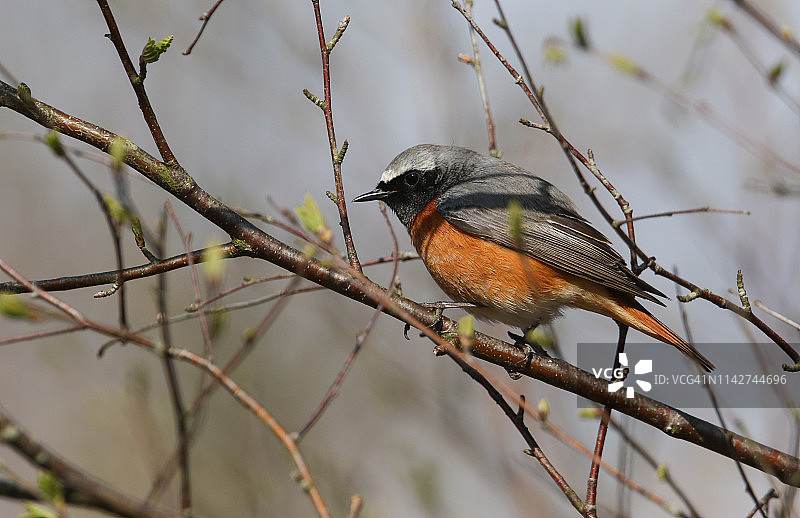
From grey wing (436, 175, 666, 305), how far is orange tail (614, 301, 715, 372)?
20cm

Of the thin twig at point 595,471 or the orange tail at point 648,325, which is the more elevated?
the orange tail at point 648,325

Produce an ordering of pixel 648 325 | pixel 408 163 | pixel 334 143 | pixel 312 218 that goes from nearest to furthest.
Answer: pixel 312 218 < pixel 334 143 < pixel 648 325 < pixel 408 163

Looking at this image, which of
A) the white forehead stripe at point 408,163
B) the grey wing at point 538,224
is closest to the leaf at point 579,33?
the grey wing at point 538,224

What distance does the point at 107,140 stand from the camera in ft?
10.7

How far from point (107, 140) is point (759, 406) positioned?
4.10m

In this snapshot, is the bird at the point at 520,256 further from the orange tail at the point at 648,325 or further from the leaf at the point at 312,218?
the leaf at the point at 312,218

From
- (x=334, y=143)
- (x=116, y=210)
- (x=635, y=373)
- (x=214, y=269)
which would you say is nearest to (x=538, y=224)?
(x=635, y=373)

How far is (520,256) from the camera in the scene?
4.57 metres

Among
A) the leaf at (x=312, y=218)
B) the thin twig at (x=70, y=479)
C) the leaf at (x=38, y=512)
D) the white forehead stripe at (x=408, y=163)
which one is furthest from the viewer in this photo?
the white forehead stripe at (x=408, y=163)

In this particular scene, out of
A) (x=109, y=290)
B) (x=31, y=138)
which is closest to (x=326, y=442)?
(x=109, y=290)

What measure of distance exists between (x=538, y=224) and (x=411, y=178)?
1.10 meters

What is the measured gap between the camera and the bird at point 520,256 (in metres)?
4.60

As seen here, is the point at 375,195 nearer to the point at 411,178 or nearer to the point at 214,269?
the point at 411,178

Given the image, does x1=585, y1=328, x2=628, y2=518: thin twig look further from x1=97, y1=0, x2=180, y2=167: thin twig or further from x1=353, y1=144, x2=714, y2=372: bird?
x1=97, y1=0, x2=180, y2=167: thin twig
